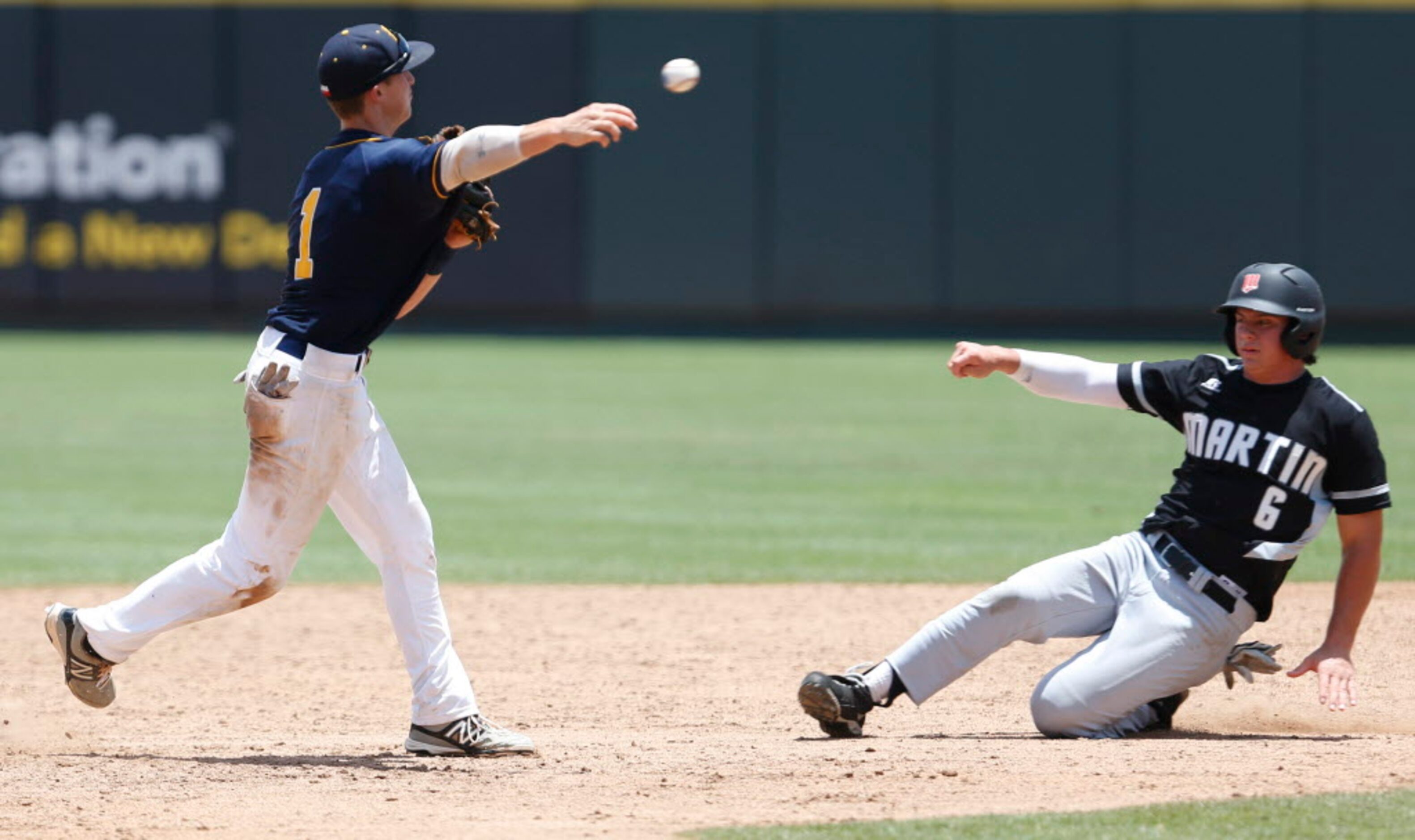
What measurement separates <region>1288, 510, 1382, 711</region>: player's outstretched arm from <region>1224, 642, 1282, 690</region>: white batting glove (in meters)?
0.18

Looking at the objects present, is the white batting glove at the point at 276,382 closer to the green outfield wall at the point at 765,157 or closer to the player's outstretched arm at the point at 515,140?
the player's outstretched arm at the point at 515,140

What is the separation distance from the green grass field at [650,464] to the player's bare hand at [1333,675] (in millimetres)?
3815

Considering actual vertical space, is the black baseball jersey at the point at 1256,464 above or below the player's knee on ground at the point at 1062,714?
above

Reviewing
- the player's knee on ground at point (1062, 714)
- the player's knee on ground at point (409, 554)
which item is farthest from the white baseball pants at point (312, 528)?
the player's knee on ground at point (1062, 714)

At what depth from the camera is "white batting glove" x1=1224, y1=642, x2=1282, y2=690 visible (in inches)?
217

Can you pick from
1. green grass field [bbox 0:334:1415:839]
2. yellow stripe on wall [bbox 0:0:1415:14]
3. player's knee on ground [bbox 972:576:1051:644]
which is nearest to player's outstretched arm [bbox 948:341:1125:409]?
player's knee on ground [bbox 972:576:1051:644]

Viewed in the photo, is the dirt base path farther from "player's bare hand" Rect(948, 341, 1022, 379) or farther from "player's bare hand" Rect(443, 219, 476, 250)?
"player's bare hand" Rect(443, 219, 476, 250)

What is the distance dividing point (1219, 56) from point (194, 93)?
13483 mm

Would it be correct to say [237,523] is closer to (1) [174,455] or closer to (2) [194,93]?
(1) [174,455]

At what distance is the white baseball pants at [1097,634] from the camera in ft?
18.1

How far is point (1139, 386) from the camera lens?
5.67 meters

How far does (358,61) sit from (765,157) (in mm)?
18734

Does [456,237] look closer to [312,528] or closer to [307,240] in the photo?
[307,240]

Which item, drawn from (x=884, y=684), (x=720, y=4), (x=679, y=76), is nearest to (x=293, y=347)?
(x=679, y=76)
